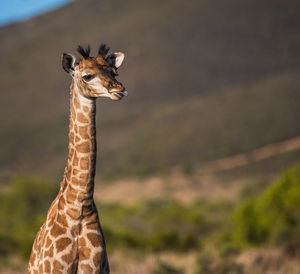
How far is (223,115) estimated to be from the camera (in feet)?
187

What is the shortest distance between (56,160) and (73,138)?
178ft

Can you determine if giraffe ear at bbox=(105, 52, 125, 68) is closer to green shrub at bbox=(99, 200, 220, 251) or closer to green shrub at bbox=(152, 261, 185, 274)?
green shrub at bbox=(152, 261, 185, 274)

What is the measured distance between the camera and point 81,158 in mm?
5172

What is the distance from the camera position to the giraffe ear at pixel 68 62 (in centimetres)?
527

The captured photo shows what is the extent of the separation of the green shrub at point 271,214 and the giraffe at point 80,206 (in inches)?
420

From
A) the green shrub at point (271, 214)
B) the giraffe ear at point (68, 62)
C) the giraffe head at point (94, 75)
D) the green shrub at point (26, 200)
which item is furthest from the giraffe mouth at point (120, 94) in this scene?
the green shrub at point (26, 200)

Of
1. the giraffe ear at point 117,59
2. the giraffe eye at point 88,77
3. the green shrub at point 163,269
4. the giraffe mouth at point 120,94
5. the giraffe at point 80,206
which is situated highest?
the giraffe ear at point 117,59

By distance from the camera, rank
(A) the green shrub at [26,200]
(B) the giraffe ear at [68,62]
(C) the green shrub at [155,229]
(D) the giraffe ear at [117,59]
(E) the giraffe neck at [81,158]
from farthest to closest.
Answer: (A) the green shrub at [26,200], (C) the green shrub at [155,229], (D) the giraffe ear at [117,59], (B) the giraffe ear at [68,62], (E) the giraffe neck at [81,158]

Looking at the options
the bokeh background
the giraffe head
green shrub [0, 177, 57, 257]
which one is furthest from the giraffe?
green shrub [0, 177, 57, 257]

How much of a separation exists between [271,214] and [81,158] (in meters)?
12.3

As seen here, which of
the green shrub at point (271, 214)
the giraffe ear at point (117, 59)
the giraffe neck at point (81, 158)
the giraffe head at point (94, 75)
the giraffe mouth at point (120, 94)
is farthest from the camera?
the green shrub at point (271, 214)

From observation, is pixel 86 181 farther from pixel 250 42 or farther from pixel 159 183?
pixel 250 42

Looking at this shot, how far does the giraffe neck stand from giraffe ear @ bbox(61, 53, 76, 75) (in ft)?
0.65

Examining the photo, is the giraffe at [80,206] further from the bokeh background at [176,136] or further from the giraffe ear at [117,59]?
the bokeh background at [176,136]
